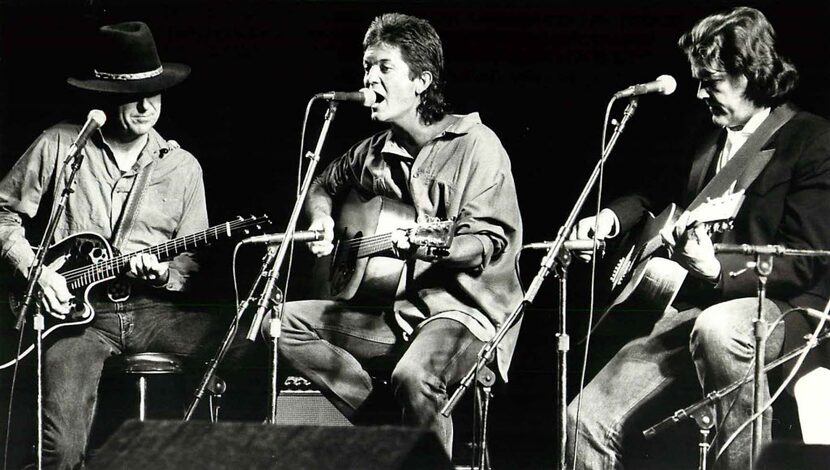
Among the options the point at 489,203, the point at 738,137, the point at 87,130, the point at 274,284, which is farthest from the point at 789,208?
the point at 87,130

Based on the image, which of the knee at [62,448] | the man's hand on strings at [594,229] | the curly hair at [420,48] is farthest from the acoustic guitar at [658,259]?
the knee at [62,448]

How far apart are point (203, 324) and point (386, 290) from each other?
0.84m

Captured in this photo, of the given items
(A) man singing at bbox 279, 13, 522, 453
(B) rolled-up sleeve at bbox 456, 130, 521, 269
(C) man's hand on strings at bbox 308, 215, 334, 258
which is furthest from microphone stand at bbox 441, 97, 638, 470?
(C) man's hand on strings at bbox 308, 215, 334, 258

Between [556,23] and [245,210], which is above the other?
[556,23]

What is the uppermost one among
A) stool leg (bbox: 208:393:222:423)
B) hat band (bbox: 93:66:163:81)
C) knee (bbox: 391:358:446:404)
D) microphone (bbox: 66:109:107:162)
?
hat band (bbox: 93:66:163:81)

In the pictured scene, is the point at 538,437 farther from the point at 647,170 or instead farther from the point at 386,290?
the point at 647,170

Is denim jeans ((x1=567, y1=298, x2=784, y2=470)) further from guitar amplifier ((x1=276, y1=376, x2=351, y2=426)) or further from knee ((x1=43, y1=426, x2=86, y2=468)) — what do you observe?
knee ((x1=43, y1=426, x2=86, y2=468))

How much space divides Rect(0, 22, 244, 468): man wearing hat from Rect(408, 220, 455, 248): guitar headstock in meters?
1.01

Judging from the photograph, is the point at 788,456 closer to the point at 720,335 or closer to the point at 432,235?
the point at 720,335

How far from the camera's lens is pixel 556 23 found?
4.49 meters

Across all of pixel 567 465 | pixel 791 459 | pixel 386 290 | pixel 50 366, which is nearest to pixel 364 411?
pixel 386 290

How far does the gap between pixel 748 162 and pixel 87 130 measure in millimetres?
2641

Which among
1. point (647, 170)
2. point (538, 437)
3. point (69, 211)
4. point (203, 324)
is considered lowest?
point (538, 437)

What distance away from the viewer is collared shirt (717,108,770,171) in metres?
3.95
